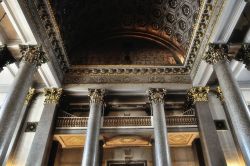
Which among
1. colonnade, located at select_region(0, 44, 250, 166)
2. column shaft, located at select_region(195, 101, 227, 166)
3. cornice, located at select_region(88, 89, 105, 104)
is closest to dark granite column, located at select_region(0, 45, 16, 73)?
colonnade, located at select_region(0, 44, 250, 166)

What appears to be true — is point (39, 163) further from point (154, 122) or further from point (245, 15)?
point (245, 15)

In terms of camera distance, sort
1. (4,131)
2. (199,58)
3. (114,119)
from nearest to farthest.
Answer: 1. (4,131)
2. (199,58)
3. (114,119)

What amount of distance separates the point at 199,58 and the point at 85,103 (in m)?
5.90

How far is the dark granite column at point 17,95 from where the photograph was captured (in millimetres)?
6059

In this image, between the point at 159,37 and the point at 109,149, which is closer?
the point at 109,149

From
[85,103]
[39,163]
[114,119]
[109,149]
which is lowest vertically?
[39,163]

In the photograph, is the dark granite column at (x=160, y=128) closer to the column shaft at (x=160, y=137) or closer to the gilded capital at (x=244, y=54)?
the column shaft at (x=160, y=137)

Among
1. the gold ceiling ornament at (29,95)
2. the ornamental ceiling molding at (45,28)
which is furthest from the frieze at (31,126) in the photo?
the ornamental ceiling molding at (45,28)


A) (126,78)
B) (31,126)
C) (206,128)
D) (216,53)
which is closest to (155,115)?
(206,128)

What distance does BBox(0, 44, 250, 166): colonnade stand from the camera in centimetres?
637

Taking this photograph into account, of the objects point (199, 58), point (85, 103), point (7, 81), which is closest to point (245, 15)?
point (199, 58)

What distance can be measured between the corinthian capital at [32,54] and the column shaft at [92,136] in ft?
10.2

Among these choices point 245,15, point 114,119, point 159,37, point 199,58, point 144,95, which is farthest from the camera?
point 159,37

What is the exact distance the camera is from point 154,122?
9703 mm
